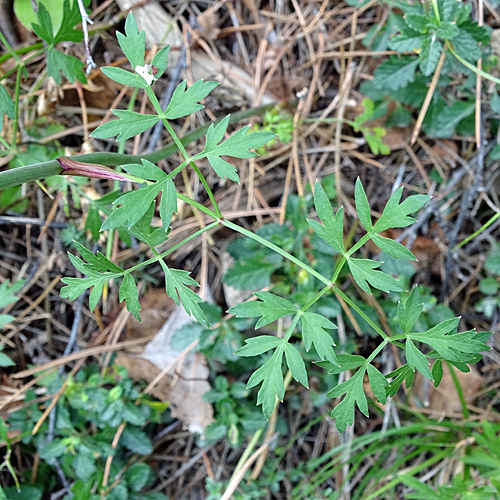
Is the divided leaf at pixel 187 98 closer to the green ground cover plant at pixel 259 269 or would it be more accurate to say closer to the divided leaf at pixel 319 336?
the green ground cover plant at pixel 259 269

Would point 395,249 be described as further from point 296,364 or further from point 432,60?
point 432,60

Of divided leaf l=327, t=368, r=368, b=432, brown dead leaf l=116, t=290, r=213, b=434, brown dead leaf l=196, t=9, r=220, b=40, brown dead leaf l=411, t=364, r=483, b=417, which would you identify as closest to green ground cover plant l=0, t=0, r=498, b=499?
divided leaf l=327, t=368, r=368, b=432

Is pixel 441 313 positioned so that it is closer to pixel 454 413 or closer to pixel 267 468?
pixel 454 413

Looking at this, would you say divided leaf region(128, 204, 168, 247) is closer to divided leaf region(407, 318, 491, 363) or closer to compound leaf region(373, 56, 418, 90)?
divided leaf region(407, 318, 491, 363)

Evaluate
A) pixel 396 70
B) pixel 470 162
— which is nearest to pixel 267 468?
pixel 470 162

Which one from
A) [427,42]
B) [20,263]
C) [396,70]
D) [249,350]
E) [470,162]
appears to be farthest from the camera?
[20,263]

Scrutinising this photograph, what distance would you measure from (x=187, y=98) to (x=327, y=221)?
21.6 inches

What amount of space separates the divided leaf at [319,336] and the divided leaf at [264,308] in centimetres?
7

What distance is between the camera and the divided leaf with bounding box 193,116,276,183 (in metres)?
1.32

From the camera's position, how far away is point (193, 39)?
7.72 feet

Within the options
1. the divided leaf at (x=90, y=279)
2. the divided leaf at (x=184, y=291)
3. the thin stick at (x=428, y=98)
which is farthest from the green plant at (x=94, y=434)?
the thin stick at (x=428, y=98)

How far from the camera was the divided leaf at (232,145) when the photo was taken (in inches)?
51.9

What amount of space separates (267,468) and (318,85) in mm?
2008

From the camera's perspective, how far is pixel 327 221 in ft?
4.50
